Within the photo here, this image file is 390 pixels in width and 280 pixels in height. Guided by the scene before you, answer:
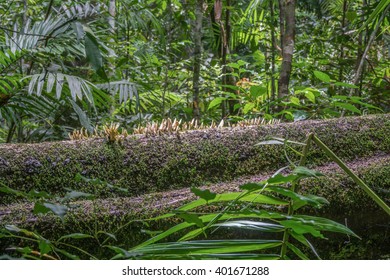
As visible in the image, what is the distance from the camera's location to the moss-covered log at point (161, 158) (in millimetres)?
2676

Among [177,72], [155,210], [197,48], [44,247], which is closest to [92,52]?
[44,247]

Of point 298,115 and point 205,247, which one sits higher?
point 205,247

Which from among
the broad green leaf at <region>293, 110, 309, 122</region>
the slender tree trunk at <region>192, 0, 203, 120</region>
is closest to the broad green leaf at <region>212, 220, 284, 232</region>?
the broad green leaf at <region>293, 110, 309, 122</region>

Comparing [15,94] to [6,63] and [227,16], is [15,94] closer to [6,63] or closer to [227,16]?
[6,63]

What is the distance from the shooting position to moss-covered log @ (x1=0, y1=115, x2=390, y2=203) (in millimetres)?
2676

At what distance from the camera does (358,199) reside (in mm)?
2311

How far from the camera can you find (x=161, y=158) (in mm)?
2787

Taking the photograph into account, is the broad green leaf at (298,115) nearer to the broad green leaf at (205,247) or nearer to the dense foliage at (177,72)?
the dense foliage at (177,72)

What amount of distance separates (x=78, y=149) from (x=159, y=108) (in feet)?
Result: 8.39

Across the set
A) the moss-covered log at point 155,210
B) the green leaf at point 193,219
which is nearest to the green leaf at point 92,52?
→ the green leaf at point 193,219

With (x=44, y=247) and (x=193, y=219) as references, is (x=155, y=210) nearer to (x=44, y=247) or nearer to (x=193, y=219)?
(x=44, y=247)

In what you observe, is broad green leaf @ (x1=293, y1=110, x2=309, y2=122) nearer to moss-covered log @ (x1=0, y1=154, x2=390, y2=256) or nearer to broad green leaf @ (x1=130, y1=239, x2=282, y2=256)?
moss-covered log @ (x1=0, y1=154, x2=390, y2=256)

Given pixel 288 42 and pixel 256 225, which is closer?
pixel 256 225

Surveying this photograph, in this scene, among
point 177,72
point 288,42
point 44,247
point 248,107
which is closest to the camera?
point 44,247
